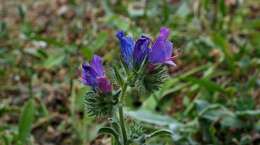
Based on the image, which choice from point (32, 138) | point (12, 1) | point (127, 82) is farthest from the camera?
point (12, 1)

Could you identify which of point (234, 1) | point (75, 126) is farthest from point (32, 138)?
point (234, 1)

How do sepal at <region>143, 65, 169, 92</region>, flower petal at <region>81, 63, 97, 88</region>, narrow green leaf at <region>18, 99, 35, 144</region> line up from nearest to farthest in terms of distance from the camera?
flower petal at <region>81, 63, 97, 88</region>
sepal at <region>143, 65, 169, 92</region>
narrow green leaf at <region>18, 99, 35, 144</region>

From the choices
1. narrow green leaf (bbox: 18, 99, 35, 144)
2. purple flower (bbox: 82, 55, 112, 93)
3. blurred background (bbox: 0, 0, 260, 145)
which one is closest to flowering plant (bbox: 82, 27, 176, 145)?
purple flower (bbox: 82, 55, 112, 93)

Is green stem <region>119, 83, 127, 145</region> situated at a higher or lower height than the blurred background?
lower

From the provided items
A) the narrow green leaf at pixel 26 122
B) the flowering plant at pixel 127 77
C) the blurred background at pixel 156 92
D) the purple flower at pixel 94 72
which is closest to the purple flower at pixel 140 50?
the flowering plant at pixel 127 77

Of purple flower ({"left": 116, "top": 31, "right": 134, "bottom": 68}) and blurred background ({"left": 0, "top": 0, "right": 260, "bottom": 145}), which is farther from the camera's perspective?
blurred background ({"left": 0, "top": 0, "right": 260, "bottom": 145})

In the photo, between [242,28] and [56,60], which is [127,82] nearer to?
[56,60]

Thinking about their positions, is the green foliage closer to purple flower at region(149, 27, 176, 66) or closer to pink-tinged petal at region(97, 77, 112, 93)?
pink-tinged petal at region(97, 77, 112, 93)

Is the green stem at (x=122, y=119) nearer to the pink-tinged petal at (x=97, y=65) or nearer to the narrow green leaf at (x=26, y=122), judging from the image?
the pink-tinged petal at (x=97, y=65)

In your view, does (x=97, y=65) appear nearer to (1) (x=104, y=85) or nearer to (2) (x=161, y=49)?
(1) (x=104, y=85)
